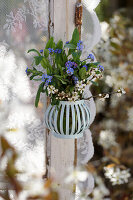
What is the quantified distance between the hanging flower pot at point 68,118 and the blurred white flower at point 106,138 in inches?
33.0

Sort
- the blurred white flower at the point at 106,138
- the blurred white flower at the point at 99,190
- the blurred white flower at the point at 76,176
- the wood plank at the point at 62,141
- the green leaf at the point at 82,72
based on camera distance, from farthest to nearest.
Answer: the blurred white flower at the point at 106,138 < the blurred white flower at the point at 99,190 < the blurred white flower at the point at 76,176 < the wood plank at the point at 62,141 < the green leaf at the point at 82,72

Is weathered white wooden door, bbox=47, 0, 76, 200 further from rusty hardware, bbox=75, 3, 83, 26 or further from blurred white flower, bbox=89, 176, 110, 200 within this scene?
blurred white flower, bbox=89, 176, 110, 200

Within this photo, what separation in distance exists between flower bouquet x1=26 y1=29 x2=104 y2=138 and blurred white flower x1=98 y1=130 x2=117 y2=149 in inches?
32.9

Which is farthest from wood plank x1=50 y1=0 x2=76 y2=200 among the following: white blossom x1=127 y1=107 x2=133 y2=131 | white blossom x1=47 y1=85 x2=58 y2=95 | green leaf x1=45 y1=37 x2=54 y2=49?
white blossom x1=127 y1=107 x2=133 y2=131

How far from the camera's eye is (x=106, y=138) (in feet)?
6.09

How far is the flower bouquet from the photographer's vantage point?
0.96 metres

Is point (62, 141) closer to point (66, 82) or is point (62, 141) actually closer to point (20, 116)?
point (20, 116)

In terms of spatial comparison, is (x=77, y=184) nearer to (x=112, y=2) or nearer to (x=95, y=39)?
(x=95, y=39)

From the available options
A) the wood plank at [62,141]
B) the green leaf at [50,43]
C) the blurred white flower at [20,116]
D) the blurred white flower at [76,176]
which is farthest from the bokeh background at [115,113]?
the green leaf at [50,43]

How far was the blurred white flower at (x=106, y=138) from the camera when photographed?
1841mm

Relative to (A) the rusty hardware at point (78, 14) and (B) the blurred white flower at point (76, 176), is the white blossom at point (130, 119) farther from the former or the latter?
(A) the rusty hardware at point (78, 14)

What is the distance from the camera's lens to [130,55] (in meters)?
1.88

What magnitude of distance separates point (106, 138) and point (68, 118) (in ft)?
3.07

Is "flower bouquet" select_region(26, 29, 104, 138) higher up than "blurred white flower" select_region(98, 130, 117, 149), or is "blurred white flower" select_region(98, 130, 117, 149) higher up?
"flower bouquet" select_region(26, 29, 104, 138)
